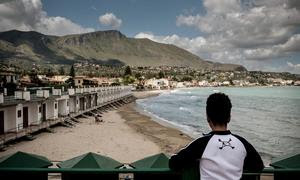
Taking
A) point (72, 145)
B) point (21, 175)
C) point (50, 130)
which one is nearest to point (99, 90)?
point (50, 130)

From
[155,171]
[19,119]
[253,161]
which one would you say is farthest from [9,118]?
[253,161]

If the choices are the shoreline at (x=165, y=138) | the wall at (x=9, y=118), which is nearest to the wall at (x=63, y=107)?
the shoreline at (x=165, y=138)

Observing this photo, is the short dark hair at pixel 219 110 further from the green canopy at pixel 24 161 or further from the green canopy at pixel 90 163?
the green canopy at pixel 24 161

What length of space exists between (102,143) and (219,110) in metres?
25.5

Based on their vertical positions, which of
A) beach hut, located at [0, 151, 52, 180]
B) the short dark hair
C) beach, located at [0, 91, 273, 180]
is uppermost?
the short dark hair

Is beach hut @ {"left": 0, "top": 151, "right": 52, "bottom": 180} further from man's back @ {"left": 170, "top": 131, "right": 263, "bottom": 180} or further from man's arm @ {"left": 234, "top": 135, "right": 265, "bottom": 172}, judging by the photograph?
man's arm @ {"left": 234, "top": 135, "right": 265, "bottom": 172}

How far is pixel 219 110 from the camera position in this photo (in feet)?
7.88

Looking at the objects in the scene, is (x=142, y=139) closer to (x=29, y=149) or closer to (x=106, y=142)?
(x=106, y=142)

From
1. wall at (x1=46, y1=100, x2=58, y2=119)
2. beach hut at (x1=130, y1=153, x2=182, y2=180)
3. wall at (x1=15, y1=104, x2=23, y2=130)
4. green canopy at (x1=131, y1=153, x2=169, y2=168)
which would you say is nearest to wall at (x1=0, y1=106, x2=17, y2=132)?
wall at (x1=15, y1=104, x2=23, y2=130)

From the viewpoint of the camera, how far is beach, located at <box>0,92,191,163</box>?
73.3ft

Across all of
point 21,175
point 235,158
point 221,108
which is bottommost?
point 21,175

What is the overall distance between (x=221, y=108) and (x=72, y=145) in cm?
2413

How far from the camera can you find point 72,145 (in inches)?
990

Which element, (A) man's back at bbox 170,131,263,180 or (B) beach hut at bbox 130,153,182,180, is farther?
(B) beach hut at bbox 130,153,182,180
